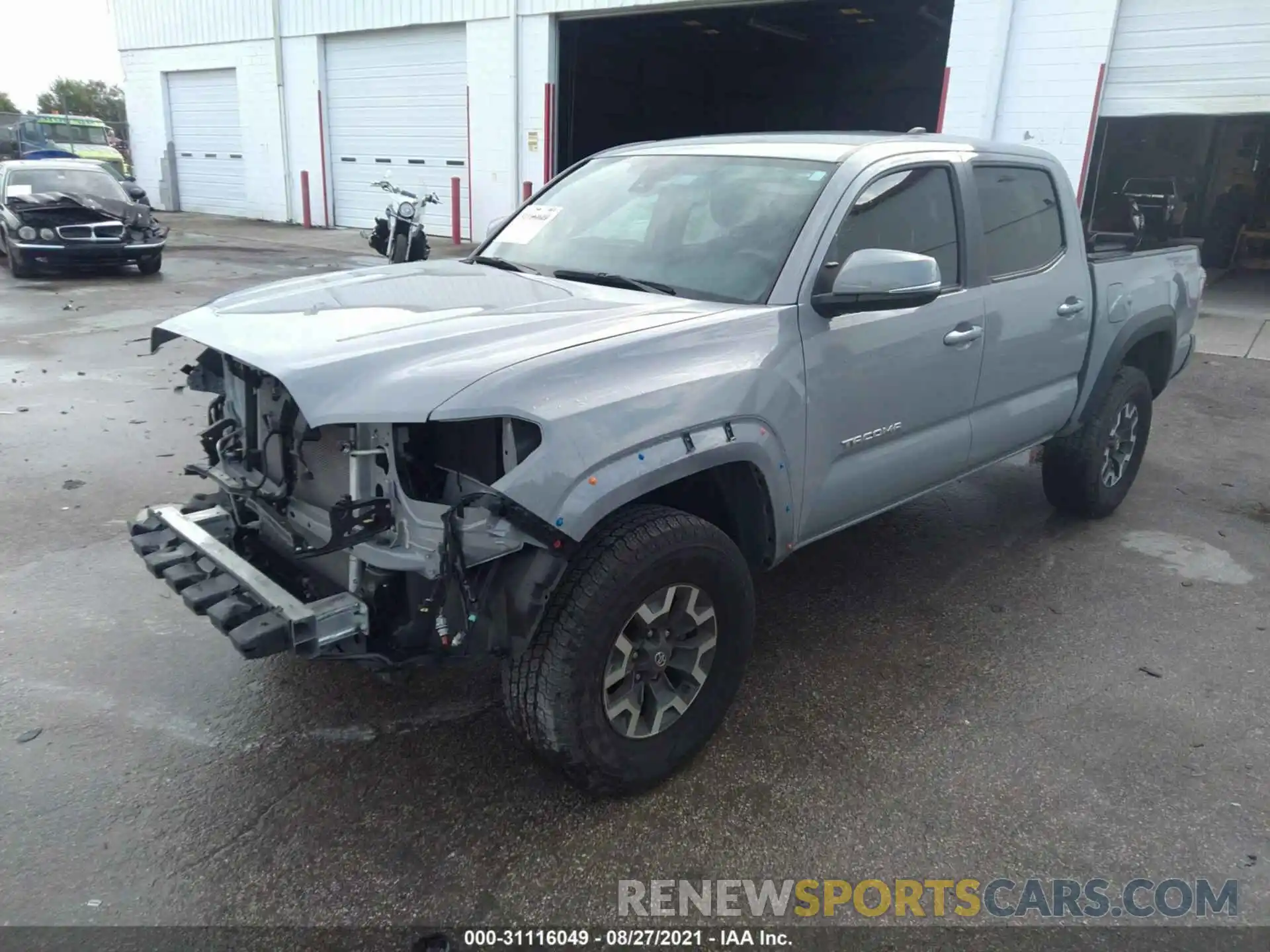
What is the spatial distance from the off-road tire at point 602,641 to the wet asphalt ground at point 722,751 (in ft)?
0.57

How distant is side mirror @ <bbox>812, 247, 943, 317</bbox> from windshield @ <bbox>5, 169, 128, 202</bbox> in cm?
1317

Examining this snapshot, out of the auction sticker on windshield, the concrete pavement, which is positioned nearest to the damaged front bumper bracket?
the auction sticker on windshield

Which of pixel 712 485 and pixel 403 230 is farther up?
pixel 403 230

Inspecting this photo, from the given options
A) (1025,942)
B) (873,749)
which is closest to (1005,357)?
(873,749)

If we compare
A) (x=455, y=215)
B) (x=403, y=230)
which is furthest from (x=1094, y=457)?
(x=455, y=215)

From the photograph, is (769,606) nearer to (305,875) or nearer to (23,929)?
(305,875)

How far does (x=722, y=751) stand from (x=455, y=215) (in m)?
16.2

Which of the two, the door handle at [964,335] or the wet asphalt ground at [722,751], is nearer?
the wet asphalt ground at [722,751]

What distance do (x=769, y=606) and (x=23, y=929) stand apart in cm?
287

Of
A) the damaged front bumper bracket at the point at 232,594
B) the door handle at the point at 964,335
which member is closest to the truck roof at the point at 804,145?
the door handle at the point at 964,335

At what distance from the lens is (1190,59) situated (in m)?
10.9

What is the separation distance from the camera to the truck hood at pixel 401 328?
2.41 metres

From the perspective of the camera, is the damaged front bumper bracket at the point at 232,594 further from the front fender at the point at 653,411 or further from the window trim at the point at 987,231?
the window trim at the point at 987,231

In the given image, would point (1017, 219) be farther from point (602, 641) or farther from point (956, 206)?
point (602, 641)
